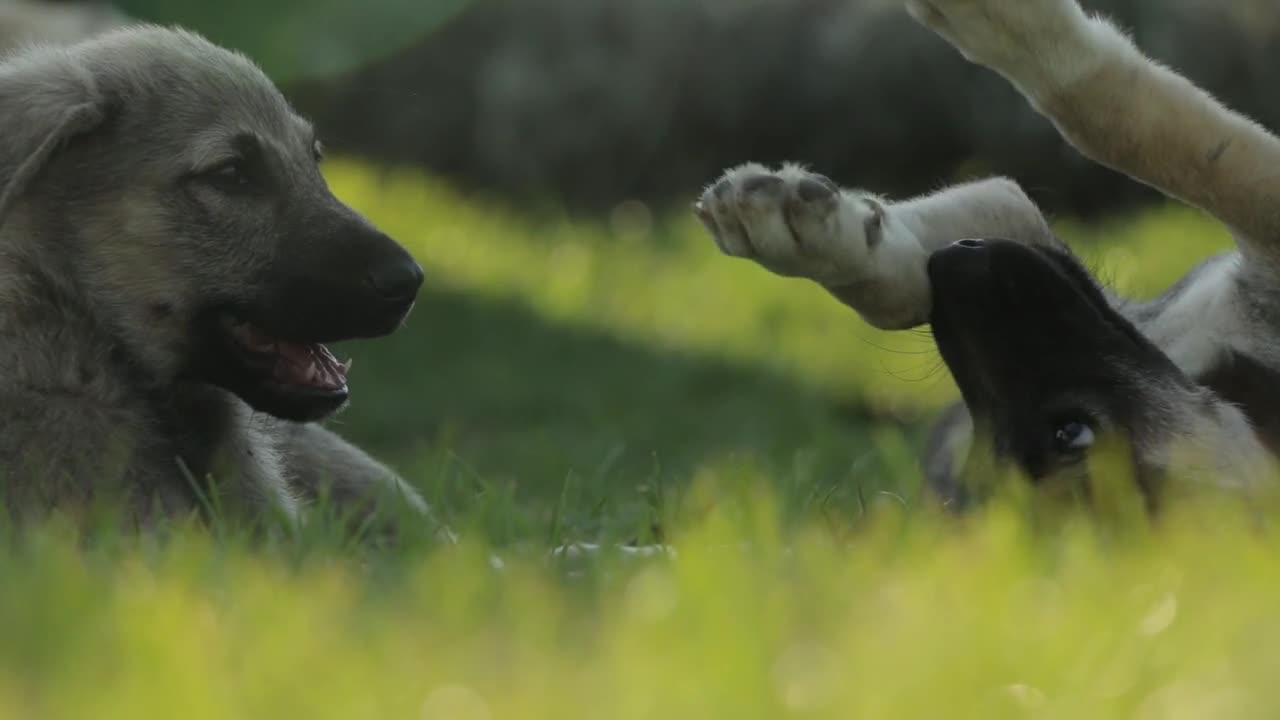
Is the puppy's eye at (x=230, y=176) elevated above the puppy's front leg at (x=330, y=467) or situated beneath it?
elevated above

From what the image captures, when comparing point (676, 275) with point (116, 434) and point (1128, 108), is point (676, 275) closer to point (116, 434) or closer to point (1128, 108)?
point (1128, 108)

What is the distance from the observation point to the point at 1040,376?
3.10 m

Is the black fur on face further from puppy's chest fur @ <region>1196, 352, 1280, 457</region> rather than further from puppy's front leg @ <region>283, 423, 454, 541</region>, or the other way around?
puppy's front leg @ <region>283, 423, 454, 541</region>

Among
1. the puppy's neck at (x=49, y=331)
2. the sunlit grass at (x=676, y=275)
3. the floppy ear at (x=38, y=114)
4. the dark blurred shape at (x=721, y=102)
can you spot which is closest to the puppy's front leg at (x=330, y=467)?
the puppy's neck at (x=49, y=331)

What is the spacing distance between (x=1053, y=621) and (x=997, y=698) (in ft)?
0.89

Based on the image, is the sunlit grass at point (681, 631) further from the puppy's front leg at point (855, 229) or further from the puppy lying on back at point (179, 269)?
the puppy lying on back at point (179, 269)

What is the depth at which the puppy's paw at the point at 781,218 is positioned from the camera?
3082 millimetres

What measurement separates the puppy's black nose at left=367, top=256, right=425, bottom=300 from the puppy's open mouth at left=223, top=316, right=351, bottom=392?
0.20m

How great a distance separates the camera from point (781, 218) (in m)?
3.11

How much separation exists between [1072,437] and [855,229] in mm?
Answer: 532

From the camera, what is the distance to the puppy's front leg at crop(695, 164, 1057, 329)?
10.2 ft

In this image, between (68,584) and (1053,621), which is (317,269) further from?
(1053,621)

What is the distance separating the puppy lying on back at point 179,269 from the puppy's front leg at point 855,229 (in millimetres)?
729

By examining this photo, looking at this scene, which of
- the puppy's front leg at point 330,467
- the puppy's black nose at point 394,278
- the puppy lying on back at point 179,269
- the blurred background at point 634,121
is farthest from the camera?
the blurred background at point 634,121
